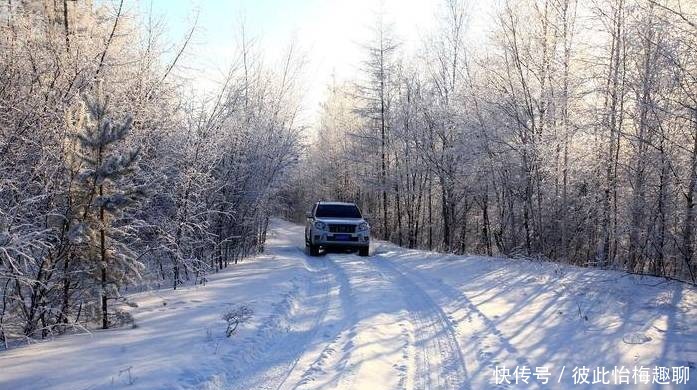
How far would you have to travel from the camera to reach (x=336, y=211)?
19.1 metres

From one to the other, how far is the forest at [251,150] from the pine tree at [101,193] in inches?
1.0

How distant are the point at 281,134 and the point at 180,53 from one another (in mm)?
9159

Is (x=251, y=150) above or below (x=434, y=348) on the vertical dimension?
above

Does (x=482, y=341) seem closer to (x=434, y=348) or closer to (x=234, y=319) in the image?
(x=434, y=348)

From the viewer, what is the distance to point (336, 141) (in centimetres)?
4528

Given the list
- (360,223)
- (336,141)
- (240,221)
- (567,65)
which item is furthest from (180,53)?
(336,141)

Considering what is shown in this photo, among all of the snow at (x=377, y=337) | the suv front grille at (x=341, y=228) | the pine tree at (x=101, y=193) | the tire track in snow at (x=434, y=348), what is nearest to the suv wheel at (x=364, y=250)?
the suv front grille at (x=341, y=228)

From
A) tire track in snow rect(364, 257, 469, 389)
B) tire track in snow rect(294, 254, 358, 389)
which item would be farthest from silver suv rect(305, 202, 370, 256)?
tire track in snow rect(294, 254, 358, 389)

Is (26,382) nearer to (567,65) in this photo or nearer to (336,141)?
(567,65)

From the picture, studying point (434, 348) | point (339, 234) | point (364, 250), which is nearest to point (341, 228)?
point (339, 234)

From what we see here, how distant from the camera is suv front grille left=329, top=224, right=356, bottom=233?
17.6 metres

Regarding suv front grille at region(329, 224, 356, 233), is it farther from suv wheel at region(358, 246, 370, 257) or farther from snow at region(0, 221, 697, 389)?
snow at region(0, 221, 697, 389)

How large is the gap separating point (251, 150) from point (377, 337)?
36.8 ft

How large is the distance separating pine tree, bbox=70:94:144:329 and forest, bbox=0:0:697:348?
0.03 metres
